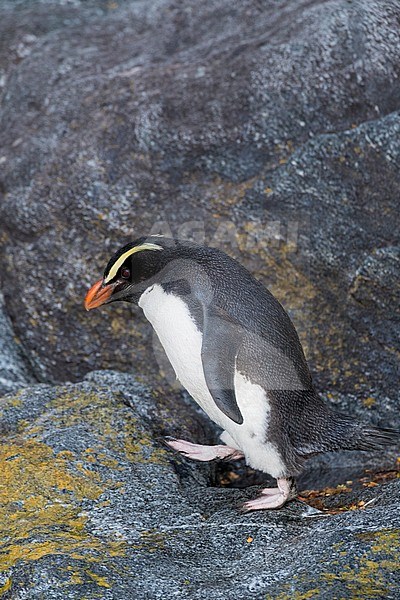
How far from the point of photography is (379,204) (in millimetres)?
3465

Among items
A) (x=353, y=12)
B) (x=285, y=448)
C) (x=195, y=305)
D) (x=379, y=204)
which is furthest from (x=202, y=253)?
(x=353, y=12)

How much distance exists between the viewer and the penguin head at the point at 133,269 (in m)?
2.81

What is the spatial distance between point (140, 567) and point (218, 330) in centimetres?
74

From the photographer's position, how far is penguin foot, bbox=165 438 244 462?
290 cm

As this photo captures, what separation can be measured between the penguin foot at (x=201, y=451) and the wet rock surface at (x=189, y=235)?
49 millimetres

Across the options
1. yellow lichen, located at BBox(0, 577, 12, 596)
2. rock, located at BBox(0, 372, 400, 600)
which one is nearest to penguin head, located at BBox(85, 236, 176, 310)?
rock, located at BBox(0, 372, 400, 600)

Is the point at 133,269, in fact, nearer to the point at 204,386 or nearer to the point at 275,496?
the point at 204,386

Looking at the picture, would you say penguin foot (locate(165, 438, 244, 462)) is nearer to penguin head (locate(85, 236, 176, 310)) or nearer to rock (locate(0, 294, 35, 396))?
penguin head (locate(85, 236, 176, 310))

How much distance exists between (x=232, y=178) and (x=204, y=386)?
126 centimetres

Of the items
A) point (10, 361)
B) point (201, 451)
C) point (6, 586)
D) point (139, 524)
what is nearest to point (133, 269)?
point (201, 451)

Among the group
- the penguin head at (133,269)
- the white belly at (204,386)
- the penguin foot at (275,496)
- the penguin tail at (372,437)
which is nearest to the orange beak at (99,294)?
A: the penguin head at (133,269)

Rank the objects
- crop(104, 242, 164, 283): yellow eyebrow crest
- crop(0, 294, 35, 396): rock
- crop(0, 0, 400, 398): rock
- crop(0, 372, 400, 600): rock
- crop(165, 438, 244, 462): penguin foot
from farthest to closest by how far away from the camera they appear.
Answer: crop(0, 294, 35, 396): rock → crop(0, 0, 400, 398): rock → crop(165, 438, 244, 462): penguin foot → crop(104, 242, 164, 283): yellow eyebrow crest → crop(0, 372, 400, 600): rock

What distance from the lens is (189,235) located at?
12.1 ft

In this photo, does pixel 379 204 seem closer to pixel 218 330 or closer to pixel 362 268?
pixel 362 268
